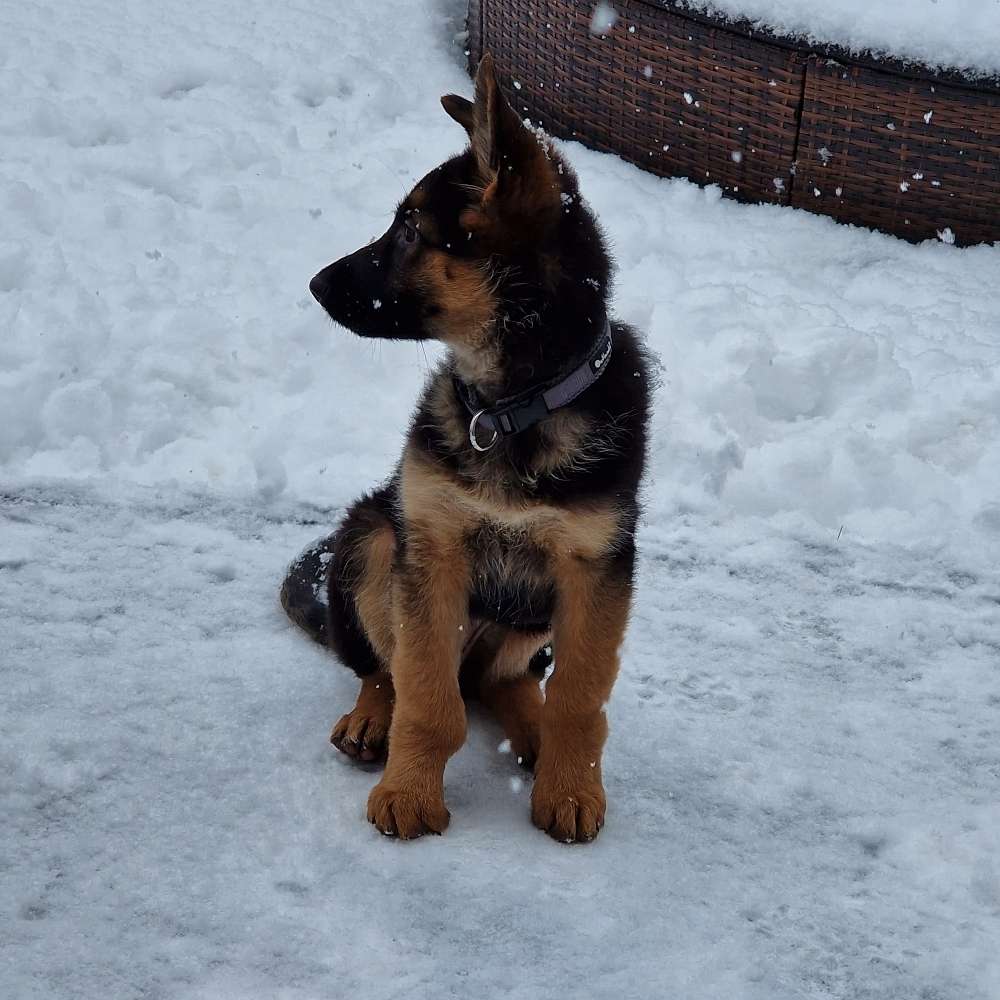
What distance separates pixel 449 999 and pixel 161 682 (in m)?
1.49

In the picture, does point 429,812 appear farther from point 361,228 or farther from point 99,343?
point 361,228

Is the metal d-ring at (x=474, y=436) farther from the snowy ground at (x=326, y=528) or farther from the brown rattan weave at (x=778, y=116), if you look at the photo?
the brown rattan weave at (x=778, y=116)

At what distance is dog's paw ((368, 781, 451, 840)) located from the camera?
322 centimetres

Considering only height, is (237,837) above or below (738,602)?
above

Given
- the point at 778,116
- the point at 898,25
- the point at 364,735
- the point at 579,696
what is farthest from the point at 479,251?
the point at 898,25

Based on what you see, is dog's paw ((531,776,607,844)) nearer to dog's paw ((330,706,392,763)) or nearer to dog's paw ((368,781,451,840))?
dog's paw ((368,781,451,840))

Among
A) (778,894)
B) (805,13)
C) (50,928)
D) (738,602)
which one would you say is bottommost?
(738,602)

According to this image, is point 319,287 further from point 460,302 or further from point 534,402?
point 534,402

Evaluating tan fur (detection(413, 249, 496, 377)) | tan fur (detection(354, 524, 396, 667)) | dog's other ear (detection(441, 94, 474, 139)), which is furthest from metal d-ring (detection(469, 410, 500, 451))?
dog's other ear (detection(441, 94, 474, 139))

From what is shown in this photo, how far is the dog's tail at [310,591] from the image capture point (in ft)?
13.4

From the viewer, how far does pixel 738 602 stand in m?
4.70

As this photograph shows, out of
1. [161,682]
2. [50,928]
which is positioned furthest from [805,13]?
[50,928]

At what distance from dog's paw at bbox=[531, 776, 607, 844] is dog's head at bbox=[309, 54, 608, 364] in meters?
1.15

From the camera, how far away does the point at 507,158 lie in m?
3.01
